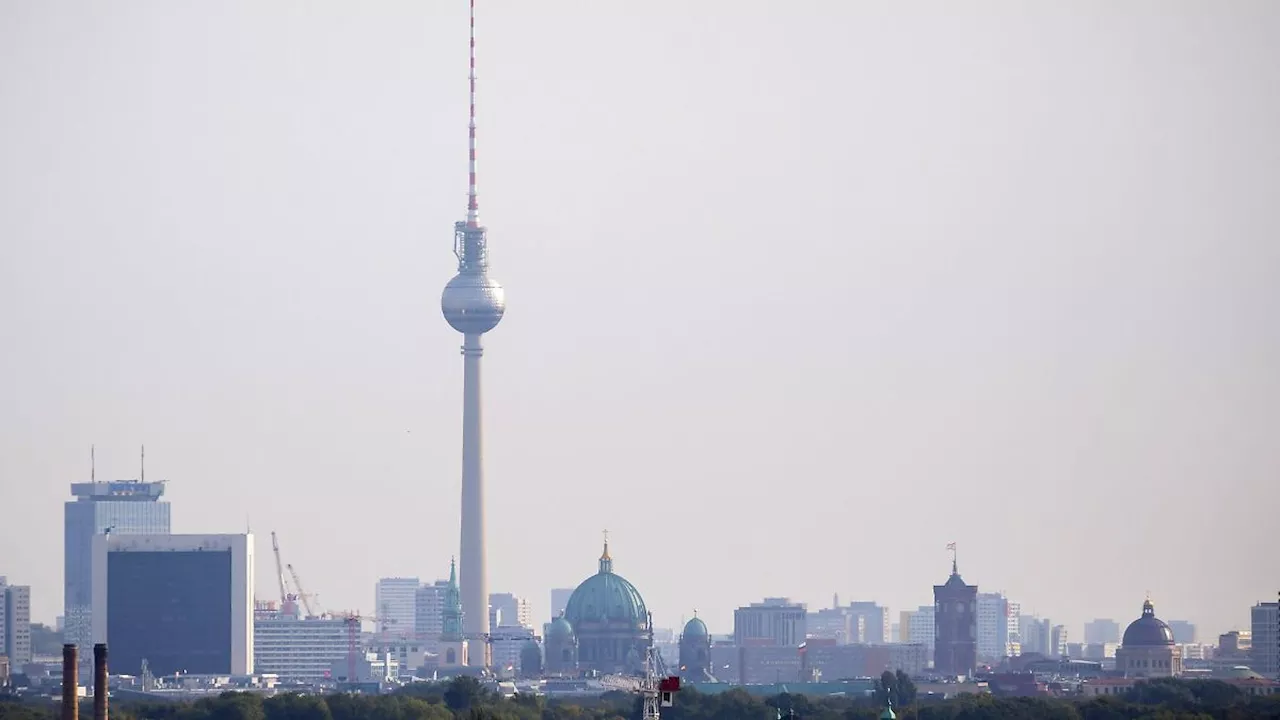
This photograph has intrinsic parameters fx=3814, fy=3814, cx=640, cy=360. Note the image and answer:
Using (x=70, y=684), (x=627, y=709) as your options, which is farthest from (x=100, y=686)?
(x=627, y=709)

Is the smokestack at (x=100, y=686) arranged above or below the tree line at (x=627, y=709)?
above

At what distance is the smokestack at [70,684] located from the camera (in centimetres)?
13125

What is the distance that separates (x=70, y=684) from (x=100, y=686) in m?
2.16

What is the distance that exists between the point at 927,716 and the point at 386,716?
26.1 metres

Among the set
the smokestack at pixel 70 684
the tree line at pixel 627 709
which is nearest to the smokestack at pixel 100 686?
the smokestack at pixel 70 684

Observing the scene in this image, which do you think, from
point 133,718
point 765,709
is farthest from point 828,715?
point 133,718

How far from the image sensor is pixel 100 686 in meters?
136

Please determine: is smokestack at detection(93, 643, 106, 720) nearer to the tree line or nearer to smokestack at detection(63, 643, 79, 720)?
smokestack at detection(63, 643, 79, 720)

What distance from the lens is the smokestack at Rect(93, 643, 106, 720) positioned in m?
133

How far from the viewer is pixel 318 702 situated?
610 feet

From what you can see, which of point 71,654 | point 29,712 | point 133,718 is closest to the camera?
point 71,654

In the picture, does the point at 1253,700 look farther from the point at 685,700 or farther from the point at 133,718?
the point at 133,718

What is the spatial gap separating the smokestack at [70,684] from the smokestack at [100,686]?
0.77 metres

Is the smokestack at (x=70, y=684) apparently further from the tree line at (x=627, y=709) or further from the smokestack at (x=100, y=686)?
the tree line at (x=627, y=709)
